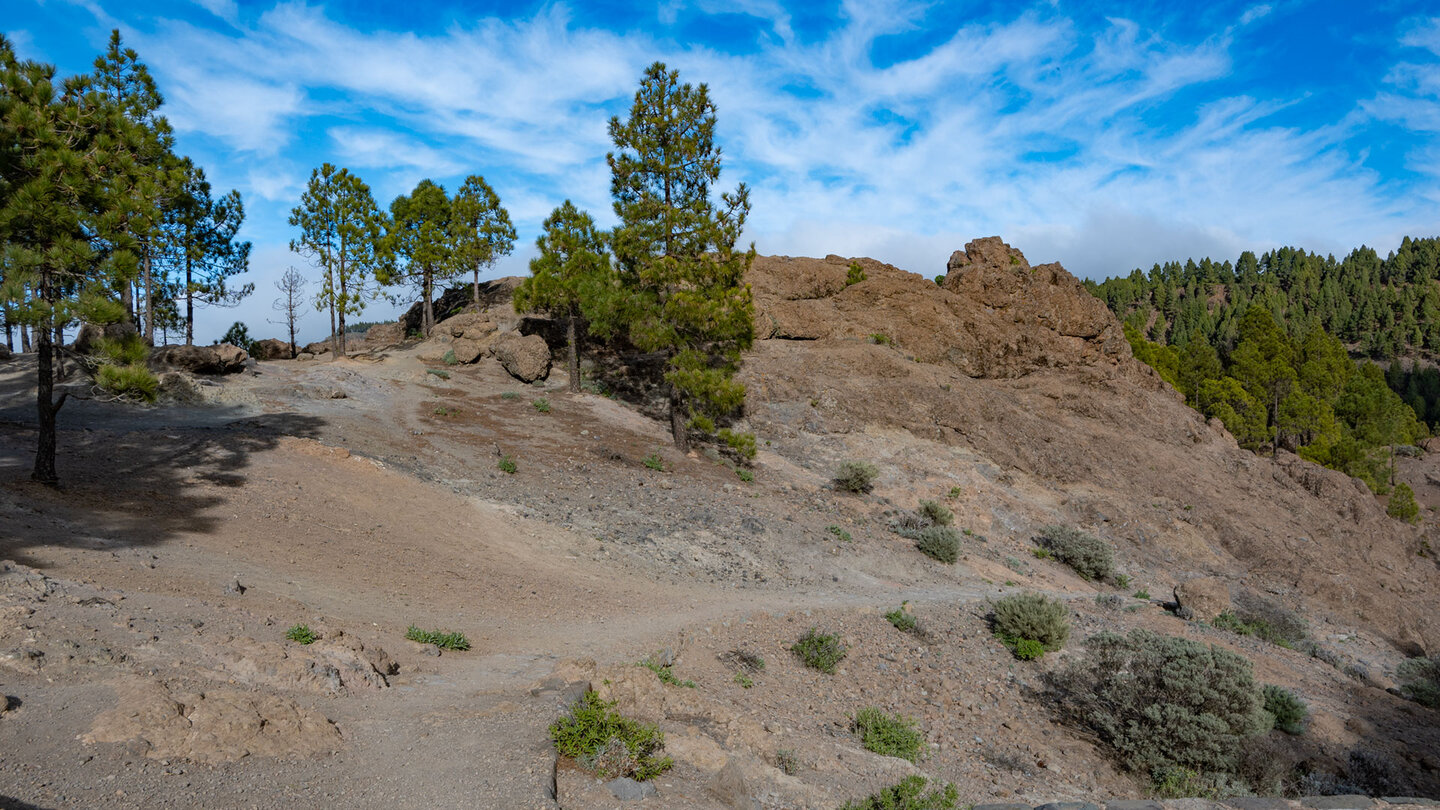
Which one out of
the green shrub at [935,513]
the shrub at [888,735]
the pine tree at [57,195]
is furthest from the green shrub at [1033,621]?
the pine tree at [57,195]

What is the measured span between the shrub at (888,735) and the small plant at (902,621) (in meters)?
3.73

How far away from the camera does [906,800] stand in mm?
6324

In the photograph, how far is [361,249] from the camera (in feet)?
122

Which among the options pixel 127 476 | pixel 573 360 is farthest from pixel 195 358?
pixel 573 360

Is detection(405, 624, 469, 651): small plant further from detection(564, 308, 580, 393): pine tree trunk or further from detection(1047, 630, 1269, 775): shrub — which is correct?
detection(564, 308, 580, 393): pine tree trunk

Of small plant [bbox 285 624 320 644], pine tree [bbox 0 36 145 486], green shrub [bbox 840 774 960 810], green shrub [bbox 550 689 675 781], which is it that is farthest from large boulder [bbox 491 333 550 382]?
green shrub [bbox 840 774 960 810]

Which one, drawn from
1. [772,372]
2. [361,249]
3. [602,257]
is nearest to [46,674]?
[602,257]

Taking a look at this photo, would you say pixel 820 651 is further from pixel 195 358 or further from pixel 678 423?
pixel 195 358

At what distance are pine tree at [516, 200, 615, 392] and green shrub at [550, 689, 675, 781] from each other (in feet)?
76.9

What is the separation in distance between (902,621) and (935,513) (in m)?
10.6

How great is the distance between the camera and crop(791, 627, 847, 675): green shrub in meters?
11.1

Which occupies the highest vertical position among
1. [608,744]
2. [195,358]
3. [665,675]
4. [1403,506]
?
[195,358]

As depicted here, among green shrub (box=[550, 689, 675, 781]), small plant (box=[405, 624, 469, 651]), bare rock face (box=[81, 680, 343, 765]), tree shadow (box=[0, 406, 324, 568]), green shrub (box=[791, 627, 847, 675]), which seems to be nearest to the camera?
bare rock face (box=[81, 680, 343, 765])

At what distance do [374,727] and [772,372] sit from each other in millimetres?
28261
